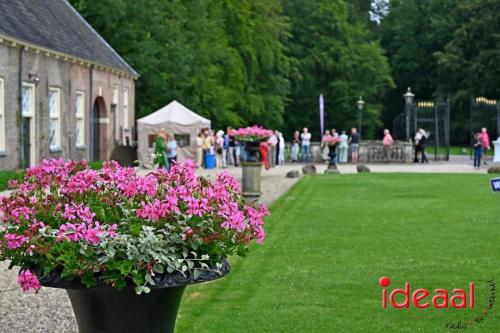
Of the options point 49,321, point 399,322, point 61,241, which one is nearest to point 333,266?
point 399,322

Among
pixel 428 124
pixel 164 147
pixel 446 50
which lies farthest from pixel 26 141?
pixel 446 50

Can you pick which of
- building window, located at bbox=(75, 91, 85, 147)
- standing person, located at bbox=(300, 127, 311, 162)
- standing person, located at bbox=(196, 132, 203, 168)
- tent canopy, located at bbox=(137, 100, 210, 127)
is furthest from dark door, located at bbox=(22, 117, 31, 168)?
standing person, located at bbox=(300, 127, 311, 162)

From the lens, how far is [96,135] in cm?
3397

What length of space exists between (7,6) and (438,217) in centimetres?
1502

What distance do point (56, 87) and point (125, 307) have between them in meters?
23.6

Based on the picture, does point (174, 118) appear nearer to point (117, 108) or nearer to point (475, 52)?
point (117, 108)

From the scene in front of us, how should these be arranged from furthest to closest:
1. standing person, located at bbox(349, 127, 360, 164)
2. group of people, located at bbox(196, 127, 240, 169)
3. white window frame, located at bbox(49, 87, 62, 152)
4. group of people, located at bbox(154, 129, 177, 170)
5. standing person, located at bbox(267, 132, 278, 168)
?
standing person, located at bbox(349, 127, 360, 164) < standing person, located at bbox(267, 132, 278, 168) < group of people, located at bbox(196, 127, 240, 169) < white window frame, located at bbox(49, 87, 62, 152) < group of people, located at bbox(154, 129, 177, 170)

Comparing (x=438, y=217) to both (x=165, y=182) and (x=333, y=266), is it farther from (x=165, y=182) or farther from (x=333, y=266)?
(x=165, y=182)

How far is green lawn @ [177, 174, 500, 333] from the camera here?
24.4ft

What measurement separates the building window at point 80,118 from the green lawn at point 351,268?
13.8m

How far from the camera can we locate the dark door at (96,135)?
3325 centimetres

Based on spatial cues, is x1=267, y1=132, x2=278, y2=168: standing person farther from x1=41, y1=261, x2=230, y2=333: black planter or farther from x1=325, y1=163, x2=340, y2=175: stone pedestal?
x1=41, y1=261, x2=230, y2=333: black planter

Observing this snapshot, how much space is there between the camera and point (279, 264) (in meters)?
10.3

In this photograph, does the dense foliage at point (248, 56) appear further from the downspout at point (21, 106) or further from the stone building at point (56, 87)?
the downspout at point (21, 106)
